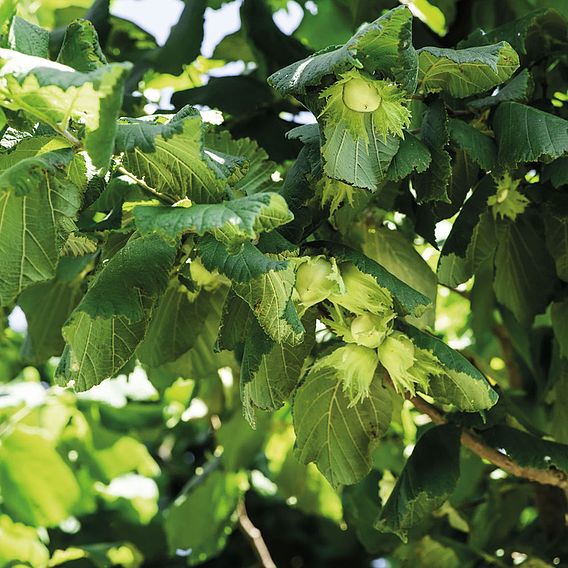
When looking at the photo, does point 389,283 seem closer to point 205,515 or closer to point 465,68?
point 465,68

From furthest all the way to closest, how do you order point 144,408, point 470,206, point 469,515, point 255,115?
point 144,408, point 469,515, point 255,115, point 470,206

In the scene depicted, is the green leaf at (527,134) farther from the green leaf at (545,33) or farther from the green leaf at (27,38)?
the green leaf at (27,38)

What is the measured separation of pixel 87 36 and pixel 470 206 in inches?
16.9

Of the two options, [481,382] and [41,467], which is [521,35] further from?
[41,467]

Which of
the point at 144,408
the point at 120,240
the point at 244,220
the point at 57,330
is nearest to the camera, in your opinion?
the point at 244,220

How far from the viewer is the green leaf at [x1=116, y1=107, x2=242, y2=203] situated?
691 millimetres

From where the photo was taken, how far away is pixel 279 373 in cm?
89

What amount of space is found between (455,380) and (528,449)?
20 centimetres

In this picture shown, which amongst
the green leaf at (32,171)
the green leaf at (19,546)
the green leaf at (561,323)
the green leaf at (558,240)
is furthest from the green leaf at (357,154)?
the green leaf at (19,546)

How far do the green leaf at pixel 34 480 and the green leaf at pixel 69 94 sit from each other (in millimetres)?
1109

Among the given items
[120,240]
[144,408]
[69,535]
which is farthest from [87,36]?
[69,535]

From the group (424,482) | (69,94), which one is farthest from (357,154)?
(424,482)

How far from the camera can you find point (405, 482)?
102 centimetres

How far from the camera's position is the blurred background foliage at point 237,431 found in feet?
4.29
